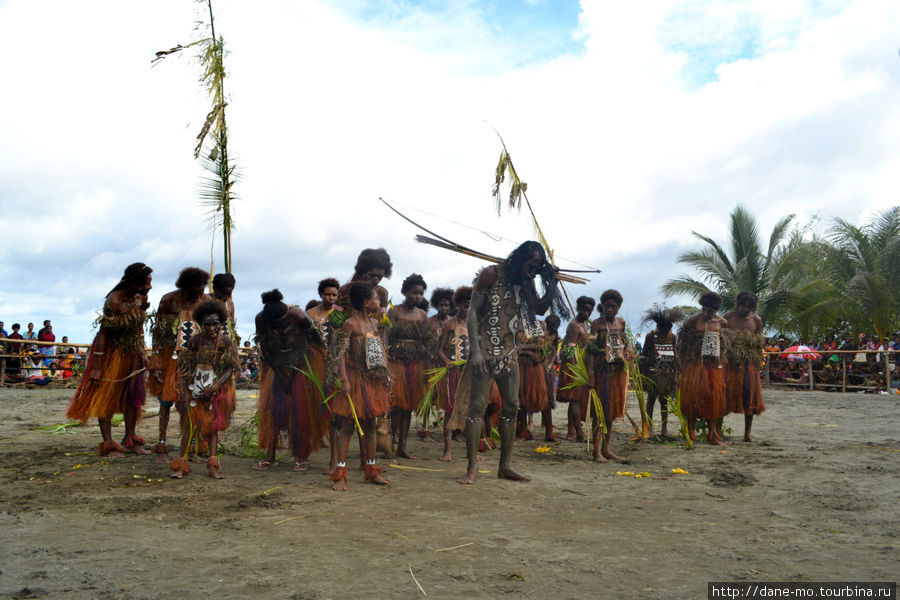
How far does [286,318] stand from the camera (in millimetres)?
5668

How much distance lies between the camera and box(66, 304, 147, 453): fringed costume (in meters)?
6.00

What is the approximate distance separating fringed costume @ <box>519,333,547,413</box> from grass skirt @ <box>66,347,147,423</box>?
3955 mm

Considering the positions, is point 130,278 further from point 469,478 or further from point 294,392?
point 469,478

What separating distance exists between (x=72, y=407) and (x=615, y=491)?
15.0ft

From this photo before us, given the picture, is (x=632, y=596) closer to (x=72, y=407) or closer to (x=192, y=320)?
(x=192, y=320)

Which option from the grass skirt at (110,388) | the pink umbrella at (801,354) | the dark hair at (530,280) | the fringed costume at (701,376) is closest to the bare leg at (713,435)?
the fringed costume at (701,376)

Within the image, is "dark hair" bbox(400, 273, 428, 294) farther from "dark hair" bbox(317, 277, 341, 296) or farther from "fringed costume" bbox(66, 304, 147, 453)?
"fringed costume" bbox(66, 304, 147, 453)

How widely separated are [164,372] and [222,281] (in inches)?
39.5

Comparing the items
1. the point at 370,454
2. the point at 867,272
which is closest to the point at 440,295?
the point at 370,454

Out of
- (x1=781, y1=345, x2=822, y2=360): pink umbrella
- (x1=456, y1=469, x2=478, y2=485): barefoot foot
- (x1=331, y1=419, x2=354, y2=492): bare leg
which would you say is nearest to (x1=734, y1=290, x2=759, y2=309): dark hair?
(x1=456, y1=469, x2=478, y2=485): barefoot foot

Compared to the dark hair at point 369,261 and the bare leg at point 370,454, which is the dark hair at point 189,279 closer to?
the dark hair at point 369,261

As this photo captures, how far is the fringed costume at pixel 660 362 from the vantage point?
327 inches

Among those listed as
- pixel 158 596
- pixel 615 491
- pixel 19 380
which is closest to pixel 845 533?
pixel 615 491

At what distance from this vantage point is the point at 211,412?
525cm
